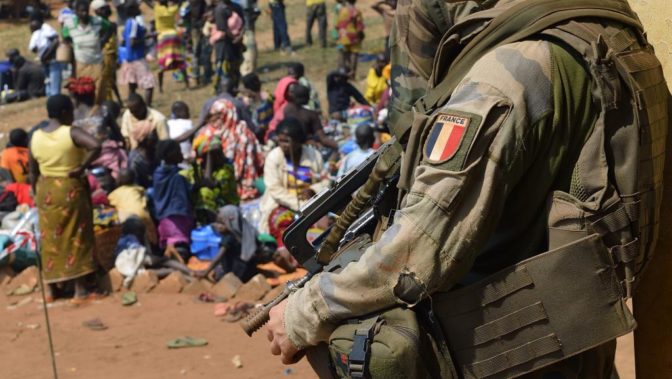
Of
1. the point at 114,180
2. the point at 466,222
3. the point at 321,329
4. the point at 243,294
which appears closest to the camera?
the point at 466,222

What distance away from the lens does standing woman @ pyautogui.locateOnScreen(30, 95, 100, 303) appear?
315 inches

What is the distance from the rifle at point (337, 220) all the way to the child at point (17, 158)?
7631 mm

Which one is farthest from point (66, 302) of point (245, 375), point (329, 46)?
point (329, 46)

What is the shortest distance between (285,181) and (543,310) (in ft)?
21.7

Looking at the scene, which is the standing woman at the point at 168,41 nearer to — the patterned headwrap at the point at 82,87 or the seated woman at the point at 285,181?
the patterned headwrap at the point at 82,87

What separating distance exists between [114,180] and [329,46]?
10424 mm

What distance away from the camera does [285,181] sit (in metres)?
9.02

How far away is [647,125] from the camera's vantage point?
2.53 metres

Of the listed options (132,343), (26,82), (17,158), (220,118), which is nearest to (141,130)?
(220,118)

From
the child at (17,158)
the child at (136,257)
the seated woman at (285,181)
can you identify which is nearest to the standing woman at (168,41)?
the child at (17,158)

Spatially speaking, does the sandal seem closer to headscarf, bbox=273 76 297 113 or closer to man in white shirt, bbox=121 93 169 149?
man in white shirt, bbox=121 93 169 149

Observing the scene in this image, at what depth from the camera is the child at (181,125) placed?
11.6m

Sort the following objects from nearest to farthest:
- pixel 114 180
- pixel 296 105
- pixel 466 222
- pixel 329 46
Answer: pixel 466 222 → pixel 114 180 → pixel 296 105 → pixel 329 46

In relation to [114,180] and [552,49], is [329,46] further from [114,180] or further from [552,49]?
[552,49]
